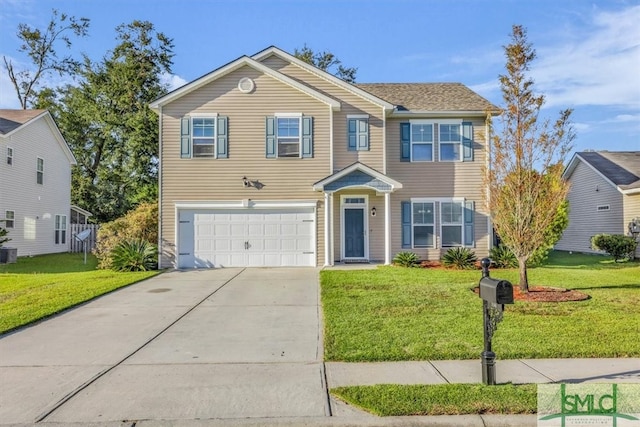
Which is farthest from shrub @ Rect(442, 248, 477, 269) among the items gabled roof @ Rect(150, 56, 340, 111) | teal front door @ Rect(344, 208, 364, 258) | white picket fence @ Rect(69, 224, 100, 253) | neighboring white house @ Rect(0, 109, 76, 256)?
white picket fence @ Rect(69, 224, 100, 253)

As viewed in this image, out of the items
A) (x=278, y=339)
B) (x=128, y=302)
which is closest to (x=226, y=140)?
(x=128, y=302)

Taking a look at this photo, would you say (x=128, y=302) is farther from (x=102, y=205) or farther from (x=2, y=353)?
(x=102, y=205)

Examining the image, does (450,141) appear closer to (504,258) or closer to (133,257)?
(504,258)

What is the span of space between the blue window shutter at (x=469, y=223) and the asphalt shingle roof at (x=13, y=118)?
19.9 m

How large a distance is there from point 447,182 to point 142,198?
53.9 ft

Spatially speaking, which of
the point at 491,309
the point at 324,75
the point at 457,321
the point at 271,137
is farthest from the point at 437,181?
the point at 491,309

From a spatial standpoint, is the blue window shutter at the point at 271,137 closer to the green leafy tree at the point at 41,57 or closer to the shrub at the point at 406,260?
the shrub at the point at 406,260

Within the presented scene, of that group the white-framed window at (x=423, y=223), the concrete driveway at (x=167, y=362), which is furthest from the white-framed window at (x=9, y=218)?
the white-framed window at (x=423, y=223)

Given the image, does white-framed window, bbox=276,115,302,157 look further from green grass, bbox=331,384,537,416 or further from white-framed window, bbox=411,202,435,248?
green grass, bbox=331,384,537,416

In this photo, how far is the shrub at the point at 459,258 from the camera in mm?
14489

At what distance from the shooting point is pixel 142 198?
2380cm

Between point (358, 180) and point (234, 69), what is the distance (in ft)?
19.7

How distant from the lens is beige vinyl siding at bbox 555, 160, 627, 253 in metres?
19.8

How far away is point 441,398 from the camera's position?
13.8 ft
